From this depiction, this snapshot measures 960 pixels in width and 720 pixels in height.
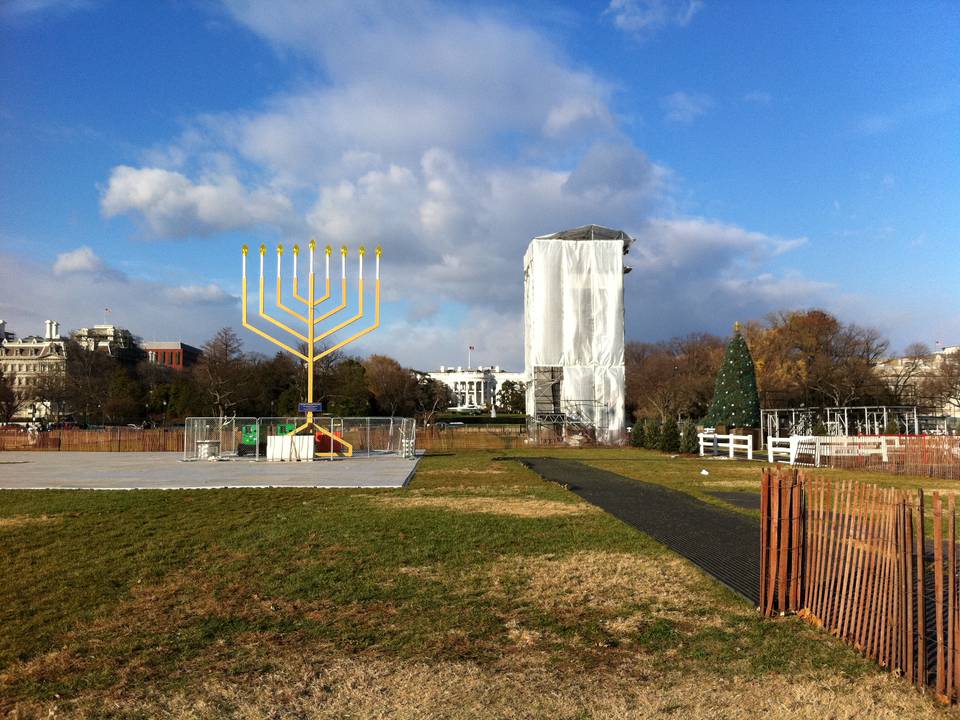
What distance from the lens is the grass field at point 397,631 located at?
15.5ft

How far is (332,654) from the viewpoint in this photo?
223 inches

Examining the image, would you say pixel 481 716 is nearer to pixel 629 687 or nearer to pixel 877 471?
pixel 629 687

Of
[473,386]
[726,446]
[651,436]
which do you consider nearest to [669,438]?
[651,436]

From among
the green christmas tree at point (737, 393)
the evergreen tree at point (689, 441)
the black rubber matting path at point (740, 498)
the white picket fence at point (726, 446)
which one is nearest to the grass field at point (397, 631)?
the black rubber matting path at point (740, 498)

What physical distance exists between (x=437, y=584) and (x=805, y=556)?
3498 millimetres

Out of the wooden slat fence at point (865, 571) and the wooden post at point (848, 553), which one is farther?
the wooden post at point (848, 553)

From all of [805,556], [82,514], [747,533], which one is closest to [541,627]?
[805,556]

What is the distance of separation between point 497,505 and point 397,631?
27.1 ft

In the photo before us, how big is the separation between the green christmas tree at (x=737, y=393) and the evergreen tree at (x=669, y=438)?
7.05 m

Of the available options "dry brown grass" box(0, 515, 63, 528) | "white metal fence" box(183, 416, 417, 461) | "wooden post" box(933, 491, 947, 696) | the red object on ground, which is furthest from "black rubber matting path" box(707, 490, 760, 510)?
the red object on ground

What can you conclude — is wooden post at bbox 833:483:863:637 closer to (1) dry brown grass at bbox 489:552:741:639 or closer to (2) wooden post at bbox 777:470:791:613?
(2) wooden post at bbox 777:470:791:613

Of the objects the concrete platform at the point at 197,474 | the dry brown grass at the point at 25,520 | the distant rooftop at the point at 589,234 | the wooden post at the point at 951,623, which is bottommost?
the concrete platform at the point at 197,474

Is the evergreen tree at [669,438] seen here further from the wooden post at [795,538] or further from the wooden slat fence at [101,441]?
the wooden post at [795,538]

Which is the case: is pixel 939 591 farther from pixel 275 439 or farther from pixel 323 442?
pixel 323 442
